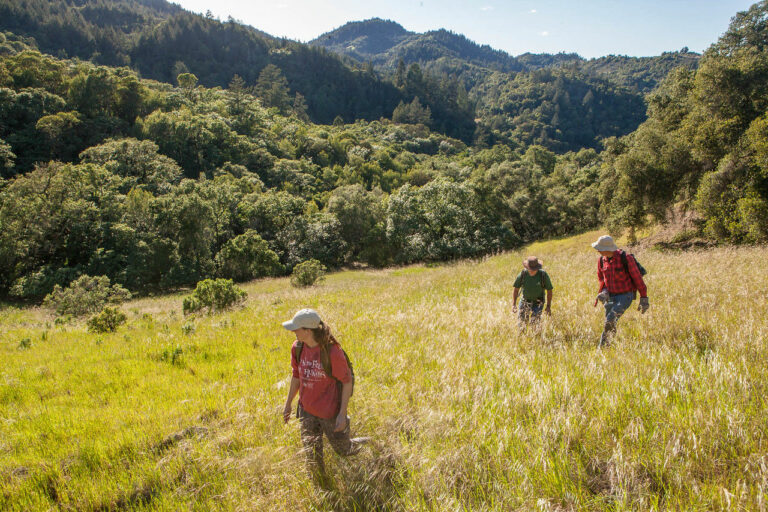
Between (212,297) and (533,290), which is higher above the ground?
(533,290)

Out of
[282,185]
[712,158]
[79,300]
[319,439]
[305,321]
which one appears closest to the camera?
[305,321]

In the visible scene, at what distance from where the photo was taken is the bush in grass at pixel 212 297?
47.6 feet

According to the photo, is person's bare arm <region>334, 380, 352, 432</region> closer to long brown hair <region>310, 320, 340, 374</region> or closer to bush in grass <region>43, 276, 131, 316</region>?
long brown hair <region>310, 320, 340, 374</region>

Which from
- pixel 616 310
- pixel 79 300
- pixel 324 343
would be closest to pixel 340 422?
pixel 324 343

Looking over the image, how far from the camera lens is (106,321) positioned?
1150cm

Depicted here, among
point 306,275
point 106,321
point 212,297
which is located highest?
point 212,297

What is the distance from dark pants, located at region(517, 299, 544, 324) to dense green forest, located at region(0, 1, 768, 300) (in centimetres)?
1829

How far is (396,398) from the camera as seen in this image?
4.32m

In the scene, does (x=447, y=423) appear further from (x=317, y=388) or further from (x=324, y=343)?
(x=324, y=343)

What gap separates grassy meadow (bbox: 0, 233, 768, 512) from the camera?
8.84 ft

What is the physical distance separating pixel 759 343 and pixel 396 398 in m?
4.61

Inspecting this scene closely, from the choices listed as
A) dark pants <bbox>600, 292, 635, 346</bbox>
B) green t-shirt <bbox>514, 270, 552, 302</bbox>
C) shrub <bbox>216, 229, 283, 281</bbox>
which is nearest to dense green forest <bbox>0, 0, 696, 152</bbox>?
shrub <bbox>216, 229, 283, 281</bbox>

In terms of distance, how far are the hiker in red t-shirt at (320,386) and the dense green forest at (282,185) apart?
23136 millimetres

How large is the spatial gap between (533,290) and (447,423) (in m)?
4.06
